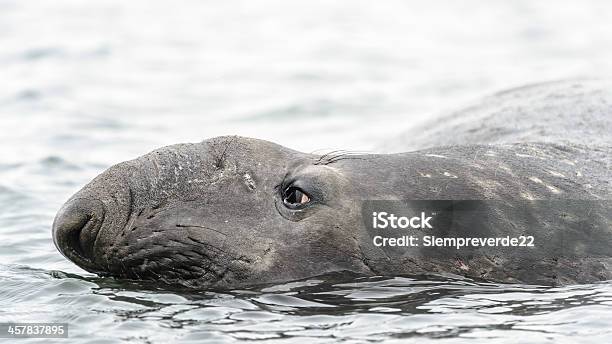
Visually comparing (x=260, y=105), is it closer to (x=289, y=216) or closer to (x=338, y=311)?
(x=289, y=216)

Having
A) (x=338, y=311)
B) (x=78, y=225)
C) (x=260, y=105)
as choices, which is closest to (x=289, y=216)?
(x=338, y=311)

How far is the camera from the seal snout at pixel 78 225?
29.0ft

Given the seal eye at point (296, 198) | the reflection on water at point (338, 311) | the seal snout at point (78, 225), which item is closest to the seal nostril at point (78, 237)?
the seal snout at point (78, 225)

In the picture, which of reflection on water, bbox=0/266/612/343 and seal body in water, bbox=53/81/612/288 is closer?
reflection on water, bbox=0/266/612/343

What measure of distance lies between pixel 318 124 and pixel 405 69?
190 inches

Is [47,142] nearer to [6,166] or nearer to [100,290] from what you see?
[6,166]

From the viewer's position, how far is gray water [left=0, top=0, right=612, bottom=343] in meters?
8.67

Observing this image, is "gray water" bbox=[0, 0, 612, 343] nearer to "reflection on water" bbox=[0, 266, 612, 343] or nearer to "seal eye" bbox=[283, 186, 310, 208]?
"reflection on water" bbox=[0, 266, 612, 343]

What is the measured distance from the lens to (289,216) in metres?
9.06

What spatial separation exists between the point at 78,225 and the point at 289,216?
1489 mm

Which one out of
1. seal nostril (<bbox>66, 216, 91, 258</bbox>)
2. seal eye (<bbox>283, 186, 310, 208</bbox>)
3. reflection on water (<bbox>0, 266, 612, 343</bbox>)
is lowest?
reflection on water (<bbox>0, 266, 612, 343</bbox>)

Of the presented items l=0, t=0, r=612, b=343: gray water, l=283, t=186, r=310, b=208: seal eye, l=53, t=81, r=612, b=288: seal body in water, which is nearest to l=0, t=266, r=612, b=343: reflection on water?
l=0, t=0, r=612, b=343: gray water

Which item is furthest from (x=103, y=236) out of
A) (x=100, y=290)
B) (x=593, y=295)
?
(x=593, y=295)

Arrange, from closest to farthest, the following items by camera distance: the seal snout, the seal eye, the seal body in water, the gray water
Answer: the gray water
the seal snout
the seal body in water
the seal eye
